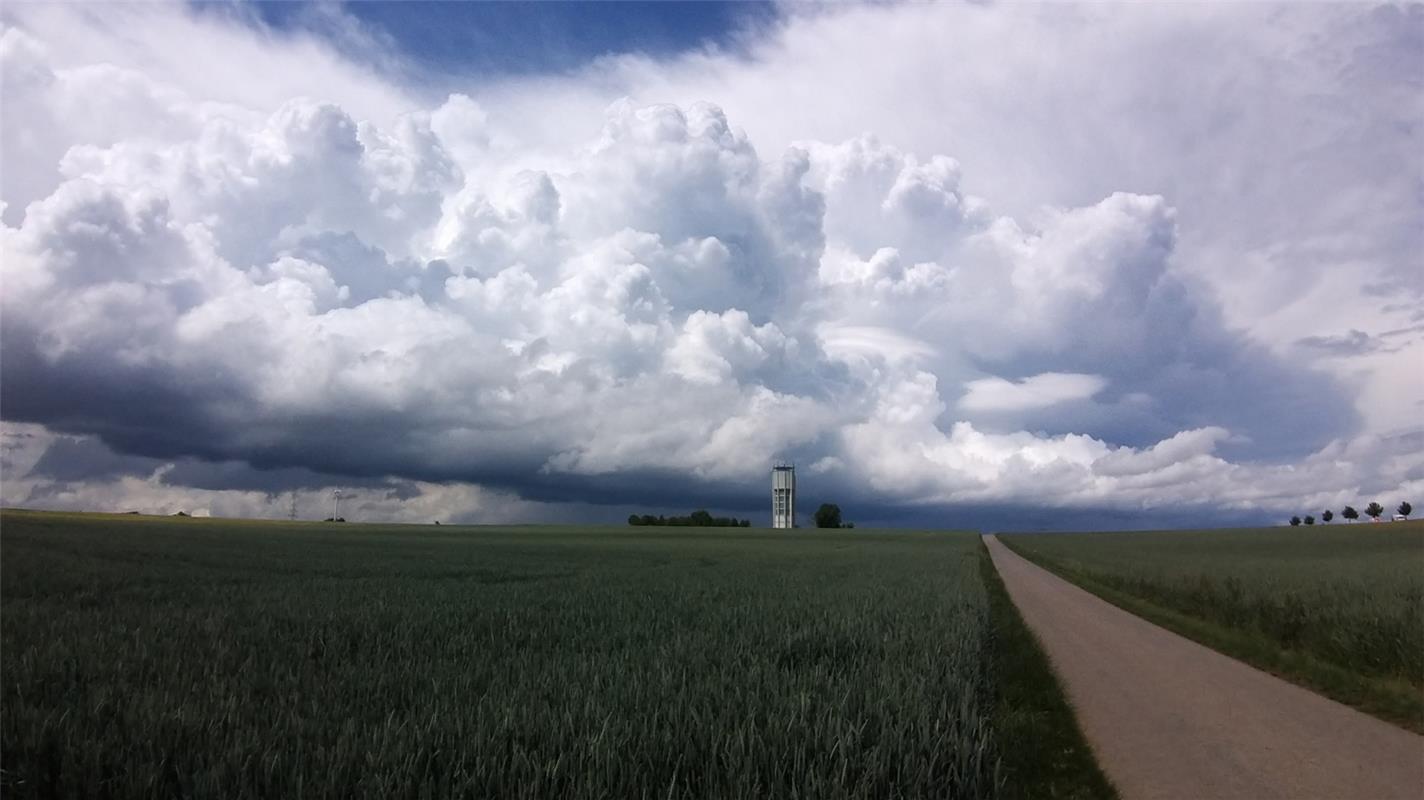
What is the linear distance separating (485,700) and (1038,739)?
669 cm

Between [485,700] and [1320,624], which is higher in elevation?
[485,700]

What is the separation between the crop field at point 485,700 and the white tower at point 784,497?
158837 mm

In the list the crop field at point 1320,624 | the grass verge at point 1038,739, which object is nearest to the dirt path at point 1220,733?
the grass verge at point 1038,739

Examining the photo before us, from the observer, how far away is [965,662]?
9.41m

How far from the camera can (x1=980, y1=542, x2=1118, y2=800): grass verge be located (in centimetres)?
808

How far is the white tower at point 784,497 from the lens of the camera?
172625mm

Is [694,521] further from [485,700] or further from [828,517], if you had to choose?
[485,700]

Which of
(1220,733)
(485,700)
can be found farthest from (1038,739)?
(485,700)

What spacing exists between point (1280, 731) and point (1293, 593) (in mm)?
13471

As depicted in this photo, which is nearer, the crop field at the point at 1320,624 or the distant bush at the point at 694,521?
the crop field at the point at 1320,624

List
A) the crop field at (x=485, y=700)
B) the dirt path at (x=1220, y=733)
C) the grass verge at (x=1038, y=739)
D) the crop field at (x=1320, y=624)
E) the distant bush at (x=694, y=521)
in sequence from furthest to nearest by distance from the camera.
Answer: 1. the distant bush at (x=694, y=521)
2. the crop field at (x=1320, y=624)
3. the grass verge at (x=1038, y=739)
4. the dirt path at (x=1220, y=733)
5. the crop field at (x=485, y=700)

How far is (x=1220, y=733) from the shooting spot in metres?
9.82

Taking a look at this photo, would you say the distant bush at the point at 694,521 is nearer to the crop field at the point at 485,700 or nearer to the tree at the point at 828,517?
the tree at the point at 828,517

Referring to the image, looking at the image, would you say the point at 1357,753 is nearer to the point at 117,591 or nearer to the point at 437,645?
the point at 437,645
